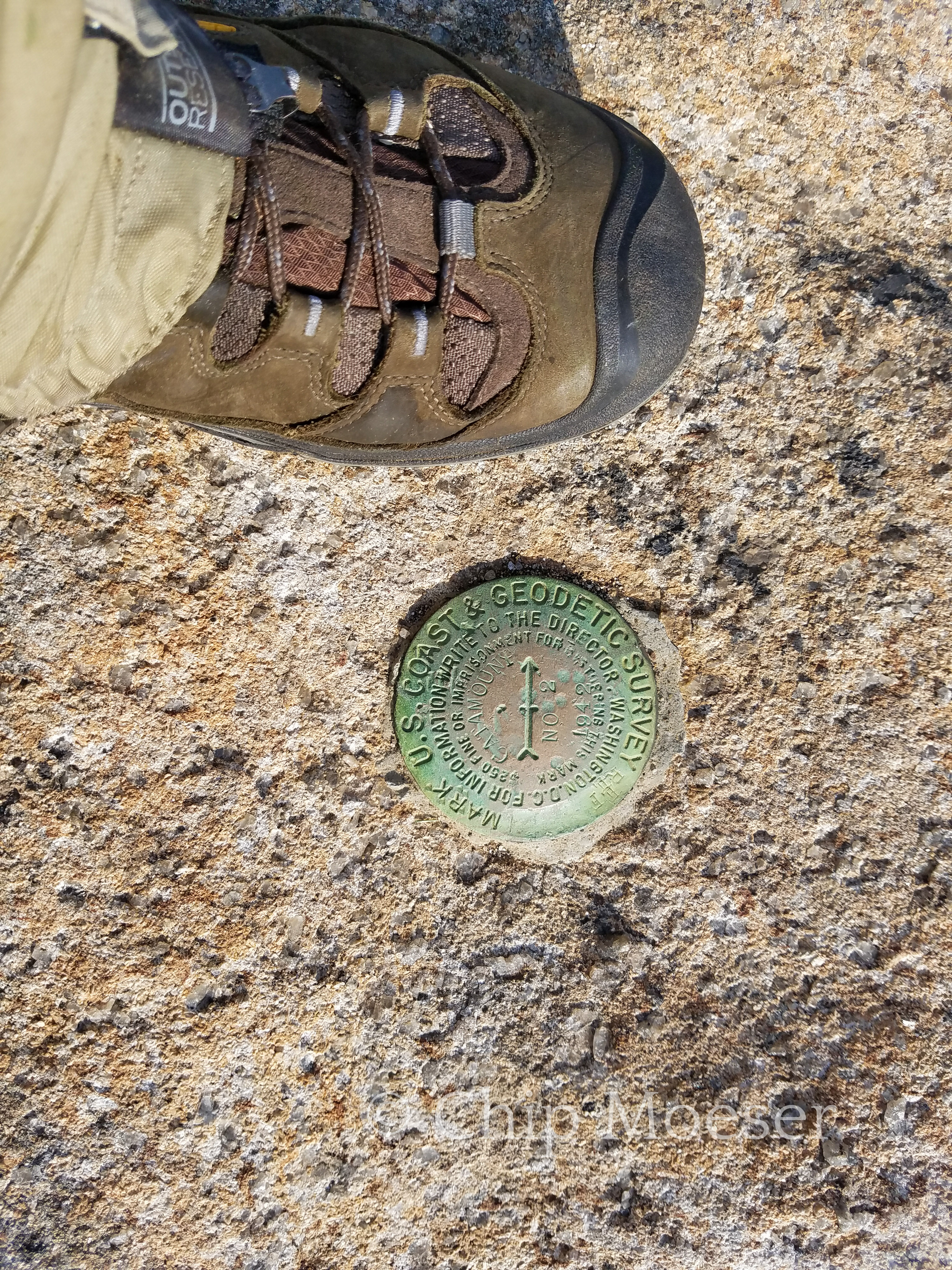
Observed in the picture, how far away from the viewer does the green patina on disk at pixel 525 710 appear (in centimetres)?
196

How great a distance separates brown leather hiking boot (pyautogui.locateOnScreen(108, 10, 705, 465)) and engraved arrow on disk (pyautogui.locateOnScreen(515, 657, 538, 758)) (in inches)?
18.7

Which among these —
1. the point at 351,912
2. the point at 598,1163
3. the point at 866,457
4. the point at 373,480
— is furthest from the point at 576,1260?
the point at 866,457

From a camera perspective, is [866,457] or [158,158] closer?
[158,158]

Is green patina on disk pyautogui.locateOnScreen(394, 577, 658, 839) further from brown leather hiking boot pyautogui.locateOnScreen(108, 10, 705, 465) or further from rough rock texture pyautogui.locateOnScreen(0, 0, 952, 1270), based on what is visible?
brown leather hiking boot pyautogui.locateOnScreen(108, 10, 705, 465)

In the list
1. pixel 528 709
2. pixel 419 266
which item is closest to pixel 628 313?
pixel 419 266

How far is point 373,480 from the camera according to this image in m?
2.04

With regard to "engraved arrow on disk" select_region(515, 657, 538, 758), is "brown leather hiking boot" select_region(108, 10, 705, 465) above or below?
above

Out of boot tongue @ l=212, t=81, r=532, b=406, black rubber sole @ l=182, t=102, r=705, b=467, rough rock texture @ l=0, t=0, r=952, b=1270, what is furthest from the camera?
rough rock texture @ l=0, t=0, r=952, b=1270

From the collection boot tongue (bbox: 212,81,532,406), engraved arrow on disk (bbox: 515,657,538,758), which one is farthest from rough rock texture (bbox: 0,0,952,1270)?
boot tongue (bbox: 212,81,532,406)

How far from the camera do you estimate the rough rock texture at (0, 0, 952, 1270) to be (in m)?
1.92

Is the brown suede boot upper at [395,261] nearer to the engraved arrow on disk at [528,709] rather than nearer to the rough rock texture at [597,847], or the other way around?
the rough rock texture at [597,847]

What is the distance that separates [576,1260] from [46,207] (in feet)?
7.13

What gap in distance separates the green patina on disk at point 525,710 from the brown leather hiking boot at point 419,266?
38 cm

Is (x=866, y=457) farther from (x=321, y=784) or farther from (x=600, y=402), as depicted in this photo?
(x=321, y=784)
